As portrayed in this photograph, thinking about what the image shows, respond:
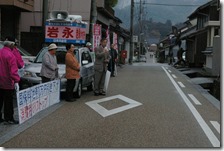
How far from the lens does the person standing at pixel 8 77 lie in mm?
7630

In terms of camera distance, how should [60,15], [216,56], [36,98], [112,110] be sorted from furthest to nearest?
1. [216,56]
2. [60,15]
3. [112,110]
4. [36,98]

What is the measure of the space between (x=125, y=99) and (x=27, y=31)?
18.2m

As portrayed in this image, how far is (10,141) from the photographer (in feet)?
21.7

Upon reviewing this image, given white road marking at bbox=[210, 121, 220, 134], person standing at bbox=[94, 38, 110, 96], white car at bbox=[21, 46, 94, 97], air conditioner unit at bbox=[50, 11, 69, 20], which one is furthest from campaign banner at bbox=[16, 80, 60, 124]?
air conditioner unit at bbox=[50, 11, 69, 20]

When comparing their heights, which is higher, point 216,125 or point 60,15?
point 60,15

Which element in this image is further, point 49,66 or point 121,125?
point 49,66

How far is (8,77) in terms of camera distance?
7727mm

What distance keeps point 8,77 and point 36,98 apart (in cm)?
139

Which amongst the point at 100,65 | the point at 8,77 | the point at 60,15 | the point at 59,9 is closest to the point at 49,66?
the point at 100,65

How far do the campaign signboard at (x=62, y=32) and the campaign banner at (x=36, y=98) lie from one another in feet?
18.3

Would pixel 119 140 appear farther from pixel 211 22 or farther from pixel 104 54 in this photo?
pixel 211 22

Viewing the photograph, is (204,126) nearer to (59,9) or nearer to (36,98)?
(36,98)

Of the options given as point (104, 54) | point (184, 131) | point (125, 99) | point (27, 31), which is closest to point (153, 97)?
point (125, 99)

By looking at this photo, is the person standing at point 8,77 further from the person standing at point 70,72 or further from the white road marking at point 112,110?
the person standing at point 70,72
